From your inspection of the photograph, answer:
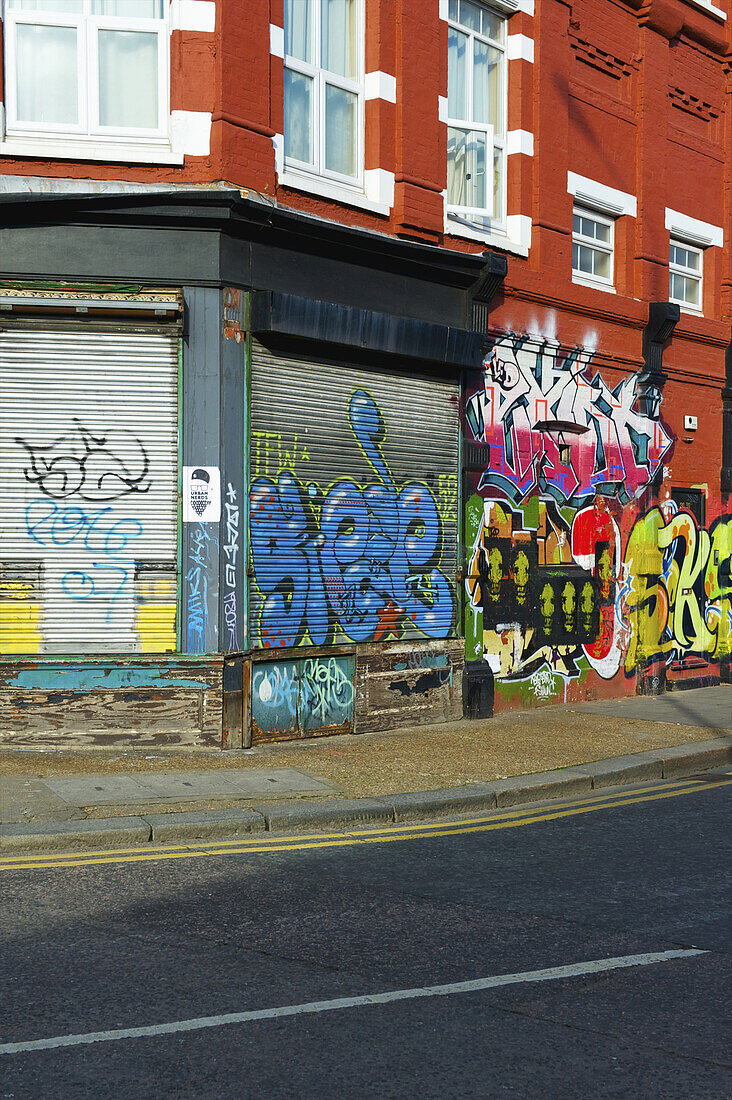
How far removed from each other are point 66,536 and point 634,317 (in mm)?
8824

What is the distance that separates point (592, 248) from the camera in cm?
1584

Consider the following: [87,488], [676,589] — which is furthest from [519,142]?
[87,488]

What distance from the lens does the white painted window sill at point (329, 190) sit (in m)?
11.4

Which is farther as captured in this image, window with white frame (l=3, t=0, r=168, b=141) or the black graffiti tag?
window with white frame (l=3, t=0, r=168, b=141)

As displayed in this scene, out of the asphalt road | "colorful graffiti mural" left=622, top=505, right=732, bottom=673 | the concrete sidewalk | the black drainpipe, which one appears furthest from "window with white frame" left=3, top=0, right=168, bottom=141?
the black drainpipe

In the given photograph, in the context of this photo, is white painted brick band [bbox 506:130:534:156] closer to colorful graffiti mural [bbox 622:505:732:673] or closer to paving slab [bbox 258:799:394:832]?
colorful graffiti mural [bbox 622:505:732:673]

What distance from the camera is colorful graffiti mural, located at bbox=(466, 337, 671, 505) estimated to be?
45.6 feet

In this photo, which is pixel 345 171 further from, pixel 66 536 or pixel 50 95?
pixel 66 536

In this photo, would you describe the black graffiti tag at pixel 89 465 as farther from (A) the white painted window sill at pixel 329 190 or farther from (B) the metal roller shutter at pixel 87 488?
(A) the white painted window sill at pixel 329 190

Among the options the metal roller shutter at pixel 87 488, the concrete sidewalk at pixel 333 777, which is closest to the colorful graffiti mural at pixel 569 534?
the concrete sidewalk at pixel 333 777

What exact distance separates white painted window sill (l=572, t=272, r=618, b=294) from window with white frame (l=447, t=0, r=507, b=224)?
5.71ft

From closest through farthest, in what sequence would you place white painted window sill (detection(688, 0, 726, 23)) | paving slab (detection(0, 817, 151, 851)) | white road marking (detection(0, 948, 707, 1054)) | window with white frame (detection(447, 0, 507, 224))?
white road marking (detection(0, 948, 707, 1054)) < paving slab (detection(0, 817, 151, 851)) < window with white frame (detection(447, 0, 507, 224)) < white painted window sill (detection(688, 0, 726, 23))

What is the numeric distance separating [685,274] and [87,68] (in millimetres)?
10007

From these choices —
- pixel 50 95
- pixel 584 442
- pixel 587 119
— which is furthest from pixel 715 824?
pixel 587 119
